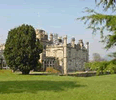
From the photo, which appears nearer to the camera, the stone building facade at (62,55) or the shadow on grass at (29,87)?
the shadow on grass at (29,87)

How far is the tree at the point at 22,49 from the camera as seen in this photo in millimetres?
29172

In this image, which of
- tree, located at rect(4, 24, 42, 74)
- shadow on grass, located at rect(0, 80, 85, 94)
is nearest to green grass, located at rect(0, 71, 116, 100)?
shadow on grass, located at rect(0, 80, 85, 94)

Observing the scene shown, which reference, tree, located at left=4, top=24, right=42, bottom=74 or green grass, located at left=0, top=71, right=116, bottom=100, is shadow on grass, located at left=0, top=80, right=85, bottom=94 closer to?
green grass, located at left=0, top=71, right=116, bottom=100

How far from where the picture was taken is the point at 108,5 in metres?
5.04

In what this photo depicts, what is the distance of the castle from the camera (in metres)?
47.4

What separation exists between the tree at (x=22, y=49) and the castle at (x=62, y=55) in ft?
48.9

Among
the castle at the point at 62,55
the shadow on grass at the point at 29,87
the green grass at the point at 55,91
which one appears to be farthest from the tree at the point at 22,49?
the castle at the point at 62,55

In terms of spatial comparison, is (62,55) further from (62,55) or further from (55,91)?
(55,91)

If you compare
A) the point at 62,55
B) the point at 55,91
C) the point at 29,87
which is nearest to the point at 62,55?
the point at 62,55

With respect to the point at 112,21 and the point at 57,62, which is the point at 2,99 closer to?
the point at 112,21

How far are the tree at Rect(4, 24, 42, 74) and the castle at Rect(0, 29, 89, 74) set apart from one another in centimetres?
1489

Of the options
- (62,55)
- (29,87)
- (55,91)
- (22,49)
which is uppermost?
(62,55)

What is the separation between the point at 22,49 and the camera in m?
29.6

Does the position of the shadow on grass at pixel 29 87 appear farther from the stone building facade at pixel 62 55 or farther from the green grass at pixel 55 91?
the stone building facade at pixel 62 55
